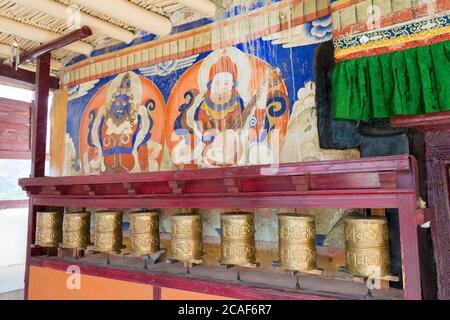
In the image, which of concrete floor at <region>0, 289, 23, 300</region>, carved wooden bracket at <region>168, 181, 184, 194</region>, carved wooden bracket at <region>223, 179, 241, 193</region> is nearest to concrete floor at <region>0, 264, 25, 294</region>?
concrete floor at <region>0, 289, 23, 300</region>

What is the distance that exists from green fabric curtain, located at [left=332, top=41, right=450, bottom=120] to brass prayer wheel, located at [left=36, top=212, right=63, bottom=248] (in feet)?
8.11

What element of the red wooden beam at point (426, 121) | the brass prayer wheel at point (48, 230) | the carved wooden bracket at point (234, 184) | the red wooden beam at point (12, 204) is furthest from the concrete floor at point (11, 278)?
the red wooden beam at point (426, 121)

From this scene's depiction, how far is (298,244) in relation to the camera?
6.53 ft

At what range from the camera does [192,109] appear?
3.03 m

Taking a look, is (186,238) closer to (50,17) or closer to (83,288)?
(83,288)

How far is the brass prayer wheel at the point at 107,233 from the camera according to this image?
270 centimetres

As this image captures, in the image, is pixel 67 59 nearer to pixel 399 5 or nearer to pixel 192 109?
pixel 192 109

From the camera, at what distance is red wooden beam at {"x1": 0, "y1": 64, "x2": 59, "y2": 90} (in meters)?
3.59

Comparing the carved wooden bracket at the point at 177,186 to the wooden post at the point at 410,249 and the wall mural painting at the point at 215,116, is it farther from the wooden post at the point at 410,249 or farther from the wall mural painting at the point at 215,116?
the wooden post at the point at 410,249

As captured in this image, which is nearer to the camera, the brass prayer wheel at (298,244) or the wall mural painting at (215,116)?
the brass prayer wheel at (298,244)

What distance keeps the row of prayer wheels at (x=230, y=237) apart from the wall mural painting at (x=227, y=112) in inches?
23.1

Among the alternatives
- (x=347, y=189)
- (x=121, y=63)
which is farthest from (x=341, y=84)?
(x=121, y=63)

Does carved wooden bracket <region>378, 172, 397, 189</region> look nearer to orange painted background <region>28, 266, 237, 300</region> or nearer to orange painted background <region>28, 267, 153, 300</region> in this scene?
orange painted background <region>28, 266, 237, 300</region>

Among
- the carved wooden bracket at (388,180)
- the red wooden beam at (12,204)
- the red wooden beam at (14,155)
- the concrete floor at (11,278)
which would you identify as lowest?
the concrete floor at (11,278)
